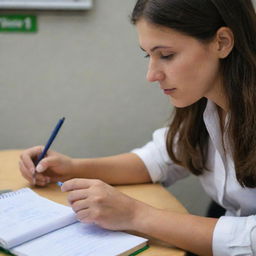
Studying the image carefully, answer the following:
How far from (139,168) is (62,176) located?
0.77 ft

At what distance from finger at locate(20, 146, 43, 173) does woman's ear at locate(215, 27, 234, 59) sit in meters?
0.61

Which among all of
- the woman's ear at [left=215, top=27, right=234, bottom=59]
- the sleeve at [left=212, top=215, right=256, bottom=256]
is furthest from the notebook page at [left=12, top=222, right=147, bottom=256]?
the woman's ear at [left=215, top=27, right=234, bottom=59]

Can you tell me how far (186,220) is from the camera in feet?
3.02

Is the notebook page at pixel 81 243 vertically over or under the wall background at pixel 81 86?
under

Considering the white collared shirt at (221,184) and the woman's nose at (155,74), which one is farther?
the woman's nose at (155,74)

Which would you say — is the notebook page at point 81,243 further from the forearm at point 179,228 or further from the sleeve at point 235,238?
the sleeve at point 235,238

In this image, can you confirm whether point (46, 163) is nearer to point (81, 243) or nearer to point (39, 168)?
point (39, 168)

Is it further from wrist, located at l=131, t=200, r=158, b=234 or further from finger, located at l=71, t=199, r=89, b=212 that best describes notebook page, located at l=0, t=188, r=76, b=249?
wrist, located at l=131, t=200, r=158, b=234

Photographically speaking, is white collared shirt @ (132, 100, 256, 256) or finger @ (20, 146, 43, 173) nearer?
white collared shirt @ (132, 100, 256, 256)

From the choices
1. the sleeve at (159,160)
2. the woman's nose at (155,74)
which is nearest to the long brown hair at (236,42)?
the woman's nose at (155,74)

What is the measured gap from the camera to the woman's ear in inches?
37.7

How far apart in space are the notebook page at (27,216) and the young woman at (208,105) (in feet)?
0.16

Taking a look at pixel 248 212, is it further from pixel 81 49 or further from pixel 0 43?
pixel 0 43

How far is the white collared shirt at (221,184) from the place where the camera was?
876 mm
